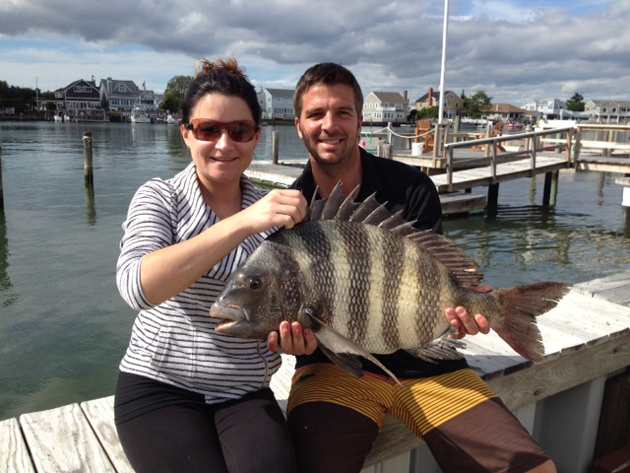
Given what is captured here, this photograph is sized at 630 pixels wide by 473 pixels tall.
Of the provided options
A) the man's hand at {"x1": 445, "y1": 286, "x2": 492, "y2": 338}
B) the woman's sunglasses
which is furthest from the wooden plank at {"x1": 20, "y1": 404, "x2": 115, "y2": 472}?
the man's hand at {"x1": 445, "y1": 286, "x2": 492, "y2": 338}

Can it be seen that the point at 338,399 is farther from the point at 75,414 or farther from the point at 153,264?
the point at 75,414

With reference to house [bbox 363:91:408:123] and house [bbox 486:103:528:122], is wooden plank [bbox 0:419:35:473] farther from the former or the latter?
house [bbox 486:103:528:122]

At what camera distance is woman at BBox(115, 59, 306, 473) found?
6.25 ft

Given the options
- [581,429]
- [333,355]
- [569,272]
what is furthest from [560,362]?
[569,272]

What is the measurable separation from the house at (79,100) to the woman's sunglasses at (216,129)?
119 metres

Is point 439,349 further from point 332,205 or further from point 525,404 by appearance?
point 525,404

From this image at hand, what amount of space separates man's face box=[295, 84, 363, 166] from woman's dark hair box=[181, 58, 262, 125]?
578 mm

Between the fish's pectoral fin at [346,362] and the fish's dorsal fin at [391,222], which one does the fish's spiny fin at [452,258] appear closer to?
the fish's dorsal fin at [391,222]

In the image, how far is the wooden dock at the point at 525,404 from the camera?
240 cm

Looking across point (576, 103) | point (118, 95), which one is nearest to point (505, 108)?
point (576, 103)

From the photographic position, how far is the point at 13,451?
2365 millimetres

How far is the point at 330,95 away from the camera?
304cm

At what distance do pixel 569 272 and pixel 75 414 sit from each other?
10397mm

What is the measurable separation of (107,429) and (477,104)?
11461cm
